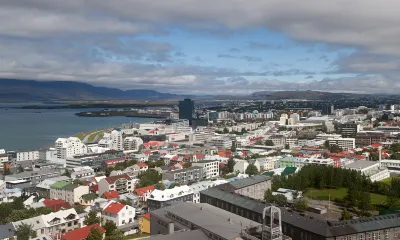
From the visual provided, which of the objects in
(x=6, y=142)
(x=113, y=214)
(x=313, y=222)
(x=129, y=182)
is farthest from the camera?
(x=6, y=142)

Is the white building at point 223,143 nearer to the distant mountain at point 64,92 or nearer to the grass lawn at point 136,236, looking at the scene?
the grass lawn at point 136,236

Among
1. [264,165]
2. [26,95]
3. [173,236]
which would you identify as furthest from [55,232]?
[26,95]

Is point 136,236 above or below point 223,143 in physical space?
below

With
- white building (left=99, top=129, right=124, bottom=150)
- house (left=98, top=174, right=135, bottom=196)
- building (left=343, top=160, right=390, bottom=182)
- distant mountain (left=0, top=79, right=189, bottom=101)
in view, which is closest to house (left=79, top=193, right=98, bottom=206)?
house (left=98, top=174, right=135, bottom=196)

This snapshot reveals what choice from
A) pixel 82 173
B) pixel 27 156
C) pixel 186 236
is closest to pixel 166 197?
pixel 186 236

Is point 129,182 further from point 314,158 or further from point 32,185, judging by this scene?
point 314,158

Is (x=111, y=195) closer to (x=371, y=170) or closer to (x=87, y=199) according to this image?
(x=87, y=199)

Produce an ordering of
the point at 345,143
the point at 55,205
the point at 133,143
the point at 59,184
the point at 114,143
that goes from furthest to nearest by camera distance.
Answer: the point at 114,143 → the point at 133,143 → the point at 345,143 → the point at 59,184 → the point at 55,205
